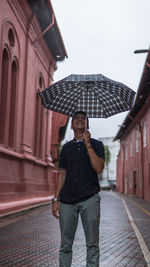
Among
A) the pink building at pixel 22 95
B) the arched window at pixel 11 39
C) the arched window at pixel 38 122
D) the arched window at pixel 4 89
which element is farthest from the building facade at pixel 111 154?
the arched window at pixel 4 89

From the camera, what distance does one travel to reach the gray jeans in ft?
11.3

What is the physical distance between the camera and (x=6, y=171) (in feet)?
42.4

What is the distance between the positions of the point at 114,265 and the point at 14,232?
3.49m

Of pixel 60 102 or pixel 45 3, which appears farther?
pixel 45 3

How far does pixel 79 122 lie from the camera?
12.5 feet

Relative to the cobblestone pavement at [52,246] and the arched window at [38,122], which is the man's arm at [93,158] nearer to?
the cobblestone pavement at [52,246]

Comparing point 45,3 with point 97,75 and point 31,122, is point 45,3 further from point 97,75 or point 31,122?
point 97,75

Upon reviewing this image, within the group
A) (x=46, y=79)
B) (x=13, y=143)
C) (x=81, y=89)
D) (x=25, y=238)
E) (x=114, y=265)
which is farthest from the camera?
(x=46, y=79)

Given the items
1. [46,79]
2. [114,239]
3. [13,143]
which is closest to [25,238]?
[114,239]

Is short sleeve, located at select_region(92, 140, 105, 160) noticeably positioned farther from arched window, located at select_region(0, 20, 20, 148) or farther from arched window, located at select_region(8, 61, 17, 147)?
arched window, located at select_region(8, 61, 17, 147)

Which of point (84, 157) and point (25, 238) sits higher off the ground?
point (84, 157)

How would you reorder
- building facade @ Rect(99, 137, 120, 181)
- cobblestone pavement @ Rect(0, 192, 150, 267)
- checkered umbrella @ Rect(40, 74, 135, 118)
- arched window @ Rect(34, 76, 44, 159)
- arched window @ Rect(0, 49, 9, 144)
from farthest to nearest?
building facade @ Rect(99, 137, 120, 181) < arched window @ Rect(34, 76, 44, 159) < arched window @ Rect(0, 49, 9, 144) < cobblestone pavement @ Rect(0, 192, 150, 267) < checkered umbrella @ Rect(40, 74, 135, 118)

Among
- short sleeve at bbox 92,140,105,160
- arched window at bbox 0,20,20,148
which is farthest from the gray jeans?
arched window at bbox 0,20,20,148

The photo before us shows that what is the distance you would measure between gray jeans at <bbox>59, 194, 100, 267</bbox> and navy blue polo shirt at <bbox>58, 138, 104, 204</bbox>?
6 cm
